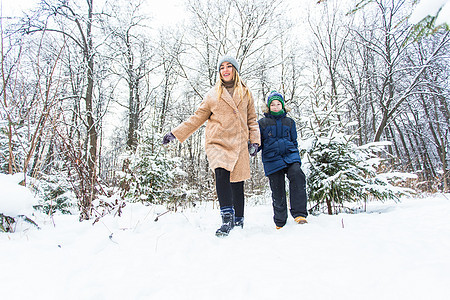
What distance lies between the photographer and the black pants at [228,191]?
2172 mm

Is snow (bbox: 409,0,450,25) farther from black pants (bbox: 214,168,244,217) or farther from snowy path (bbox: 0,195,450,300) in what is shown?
black pants (bbox: 214,168,244,217)

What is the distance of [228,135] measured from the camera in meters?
2.32

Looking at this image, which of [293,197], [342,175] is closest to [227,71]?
[293,197]

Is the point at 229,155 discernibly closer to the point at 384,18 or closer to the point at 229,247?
the point at 229,247

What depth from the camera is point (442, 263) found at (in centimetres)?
103

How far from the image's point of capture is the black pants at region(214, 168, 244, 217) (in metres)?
2.17

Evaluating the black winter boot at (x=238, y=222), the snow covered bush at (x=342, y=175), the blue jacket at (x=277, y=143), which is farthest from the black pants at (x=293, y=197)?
the snow covered bush at (x=342, y=175)

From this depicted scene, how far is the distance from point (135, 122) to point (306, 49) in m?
10.3

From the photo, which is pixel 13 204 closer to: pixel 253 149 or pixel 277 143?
pixel 253 149

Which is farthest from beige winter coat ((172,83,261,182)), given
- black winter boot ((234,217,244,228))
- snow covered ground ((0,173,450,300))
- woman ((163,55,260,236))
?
snow covered ground ((0,173,450,300))

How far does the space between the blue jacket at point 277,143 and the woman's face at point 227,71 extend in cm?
64

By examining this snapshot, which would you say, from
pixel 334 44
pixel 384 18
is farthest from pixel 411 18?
pixel 334 44

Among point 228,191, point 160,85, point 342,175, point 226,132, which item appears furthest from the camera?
point 160,85

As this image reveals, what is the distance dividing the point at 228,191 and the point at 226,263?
95cm
